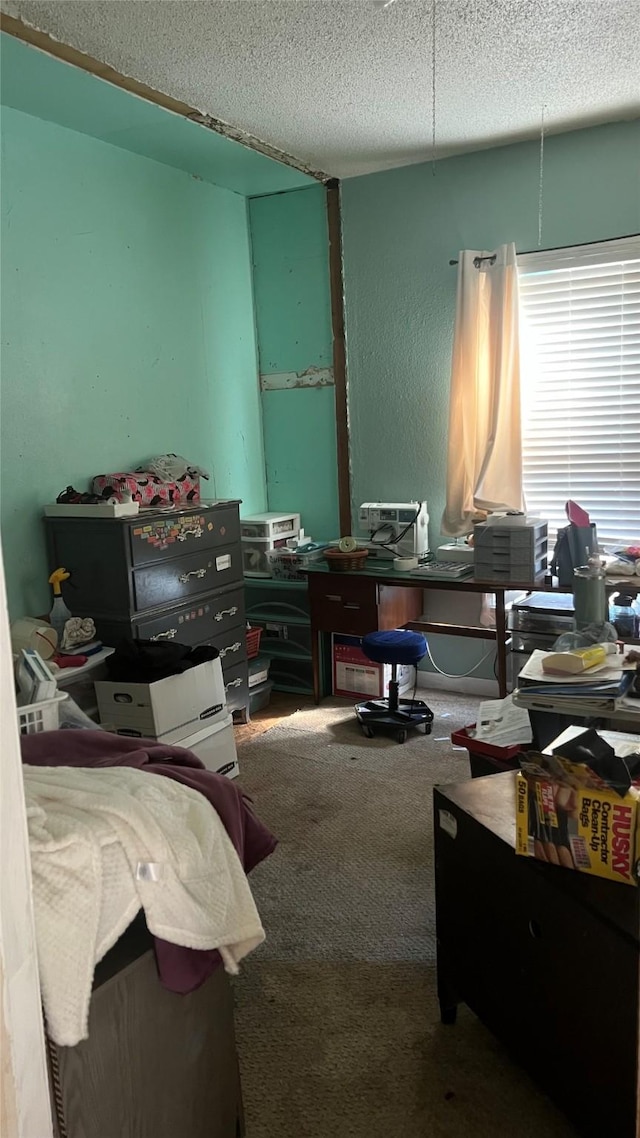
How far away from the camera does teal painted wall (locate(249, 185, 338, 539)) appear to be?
4.57m

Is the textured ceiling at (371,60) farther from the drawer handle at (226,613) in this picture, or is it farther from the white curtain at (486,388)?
the drawer handle at (226,613)

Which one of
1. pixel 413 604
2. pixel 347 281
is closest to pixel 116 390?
pixel 347 281

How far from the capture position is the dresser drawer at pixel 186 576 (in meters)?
3.44

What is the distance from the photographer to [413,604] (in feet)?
14.4

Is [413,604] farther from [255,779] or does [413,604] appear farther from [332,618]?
[255,779]

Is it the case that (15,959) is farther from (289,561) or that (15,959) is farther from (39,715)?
(289,561)

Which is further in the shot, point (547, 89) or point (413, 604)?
point (413, 604)

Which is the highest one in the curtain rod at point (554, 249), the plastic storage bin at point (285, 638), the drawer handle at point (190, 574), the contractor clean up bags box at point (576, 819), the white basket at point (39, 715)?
the curtain rod at point (554, 249)

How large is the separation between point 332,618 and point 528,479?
124cm

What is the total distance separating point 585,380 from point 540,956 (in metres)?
3.01

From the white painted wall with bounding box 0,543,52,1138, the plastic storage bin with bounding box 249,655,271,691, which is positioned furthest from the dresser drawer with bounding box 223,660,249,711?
the white painted wall with bounding box 0,543,52,1138

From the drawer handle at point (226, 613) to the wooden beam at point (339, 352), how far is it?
983mm

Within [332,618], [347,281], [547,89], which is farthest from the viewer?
[347,281]

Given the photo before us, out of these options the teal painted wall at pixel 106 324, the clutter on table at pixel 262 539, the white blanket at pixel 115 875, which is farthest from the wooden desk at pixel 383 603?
the white blanket at pixel 115 875
